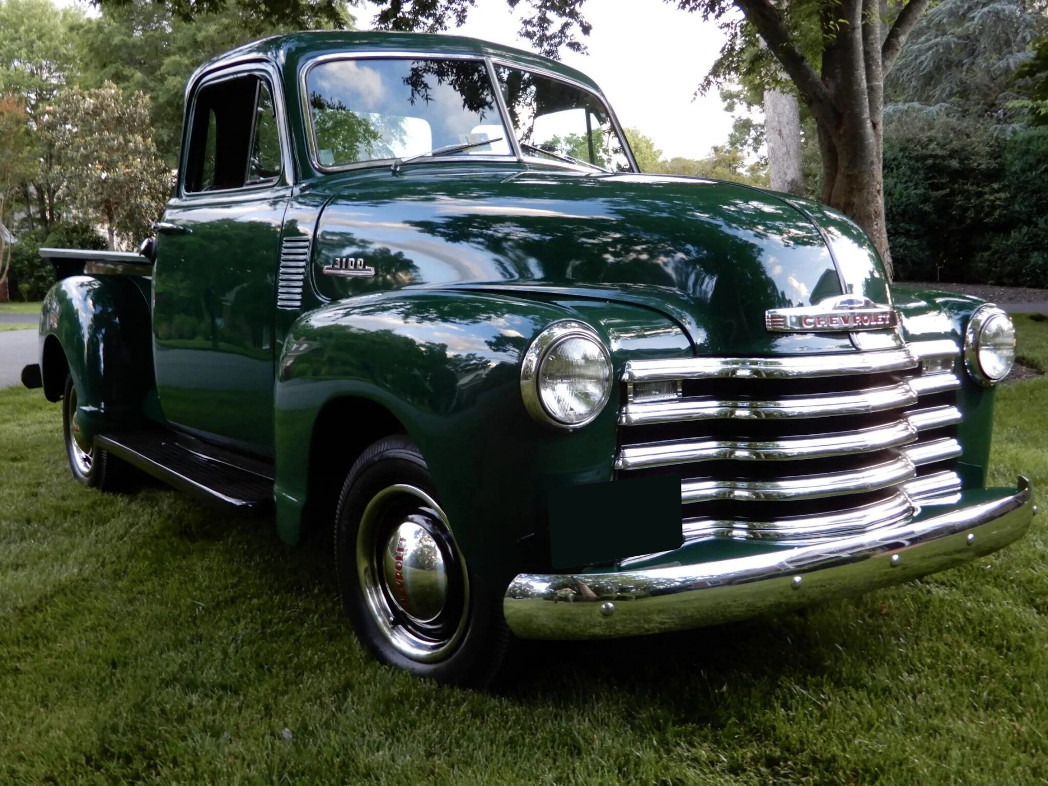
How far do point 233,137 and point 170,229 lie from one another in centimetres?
47

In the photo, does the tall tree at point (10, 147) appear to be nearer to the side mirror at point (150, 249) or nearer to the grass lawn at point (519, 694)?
the side mirror at point (150, 249)

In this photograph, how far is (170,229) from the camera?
407 centimetres

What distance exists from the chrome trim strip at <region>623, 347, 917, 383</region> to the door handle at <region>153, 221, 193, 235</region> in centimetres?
235

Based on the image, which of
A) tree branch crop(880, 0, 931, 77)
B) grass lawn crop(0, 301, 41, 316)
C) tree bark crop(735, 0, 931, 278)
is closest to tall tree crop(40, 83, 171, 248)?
grass lawn crop(0, 301, 41, 316)

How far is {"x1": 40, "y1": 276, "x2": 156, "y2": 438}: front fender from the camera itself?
14.9ft

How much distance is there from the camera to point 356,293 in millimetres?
3172

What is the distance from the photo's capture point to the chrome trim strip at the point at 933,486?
113 inches

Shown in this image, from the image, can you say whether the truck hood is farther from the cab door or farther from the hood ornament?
the cab door

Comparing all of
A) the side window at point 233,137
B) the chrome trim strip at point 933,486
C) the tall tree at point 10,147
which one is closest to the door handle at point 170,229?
the side window at point 233,137

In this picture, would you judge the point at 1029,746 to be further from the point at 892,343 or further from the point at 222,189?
the point at 222,189

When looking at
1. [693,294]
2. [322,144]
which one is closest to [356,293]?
[322,144]

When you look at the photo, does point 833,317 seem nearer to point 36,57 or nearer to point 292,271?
point 292,271

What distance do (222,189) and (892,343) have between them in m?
2.64

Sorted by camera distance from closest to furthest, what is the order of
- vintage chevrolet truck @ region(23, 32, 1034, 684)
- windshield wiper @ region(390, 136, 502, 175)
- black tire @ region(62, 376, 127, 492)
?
vintage chevrolet truck @ region(23, 32, 1034, 684), windshield wiper @ region(390, 136, 502, 175), black tire @ region(62, 376, 127, 492)
